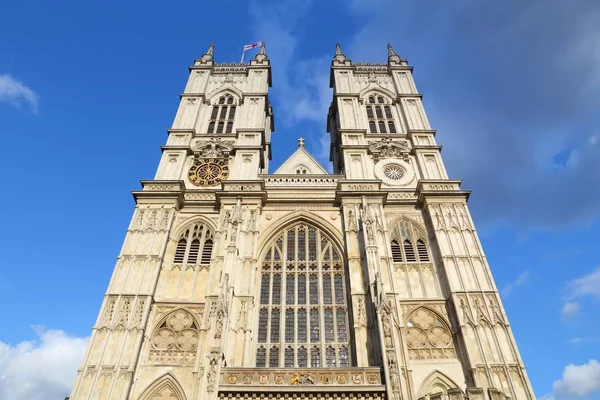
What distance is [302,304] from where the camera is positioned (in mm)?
20562

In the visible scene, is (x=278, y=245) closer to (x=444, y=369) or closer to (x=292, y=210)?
(x=292, y=210)

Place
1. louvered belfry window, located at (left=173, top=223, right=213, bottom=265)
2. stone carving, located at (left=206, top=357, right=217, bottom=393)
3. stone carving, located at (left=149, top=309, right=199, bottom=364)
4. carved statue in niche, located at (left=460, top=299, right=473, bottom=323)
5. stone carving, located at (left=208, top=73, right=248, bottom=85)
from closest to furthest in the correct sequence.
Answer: stone carving, located at (left=206, top=357, right=217, bottom=393), stone carving, located at (left=149, top=309, right=199, bottom=364), carved statue in niche, located at (left=460, top=299, right=473, bottom=323), louvered belfry window, located at (left=173, top=223, right=213, bottom=265), stone carving, located at (left=208, top=73, right=248, bottom=85)

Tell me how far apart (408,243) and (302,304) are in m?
6.79

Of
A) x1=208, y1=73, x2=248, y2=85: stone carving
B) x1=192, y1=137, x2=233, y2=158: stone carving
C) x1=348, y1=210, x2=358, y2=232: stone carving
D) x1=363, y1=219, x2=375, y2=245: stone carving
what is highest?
x1=208, y1=73, x2=248, y2=85: stone carving

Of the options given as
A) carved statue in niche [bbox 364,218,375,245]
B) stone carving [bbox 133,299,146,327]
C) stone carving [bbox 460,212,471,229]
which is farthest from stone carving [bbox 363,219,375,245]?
stone carving [bbox 133,299,146,327]

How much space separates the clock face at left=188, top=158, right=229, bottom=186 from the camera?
84.4ft

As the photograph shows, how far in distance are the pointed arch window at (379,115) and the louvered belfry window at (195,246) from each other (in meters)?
13.7

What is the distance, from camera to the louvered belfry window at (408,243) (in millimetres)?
22312

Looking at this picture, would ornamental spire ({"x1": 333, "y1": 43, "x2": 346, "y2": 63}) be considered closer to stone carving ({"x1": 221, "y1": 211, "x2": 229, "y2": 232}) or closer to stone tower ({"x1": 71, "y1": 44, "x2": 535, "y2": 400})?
stone tower ({"x1": 71, "y1": 44, "x2": 535, "y2": 400})

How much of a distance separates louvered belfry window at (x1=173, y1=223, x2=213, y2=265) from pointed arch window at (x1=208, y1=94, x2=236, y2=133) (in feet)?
29.1

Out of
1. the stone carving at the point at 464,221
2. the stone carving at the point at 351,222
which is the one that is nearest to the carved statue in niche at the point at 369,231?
the stone carving at the point at 351,222

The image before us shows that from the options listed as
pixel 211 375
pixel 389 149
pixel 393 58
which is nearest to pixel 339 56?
pixel 393 58

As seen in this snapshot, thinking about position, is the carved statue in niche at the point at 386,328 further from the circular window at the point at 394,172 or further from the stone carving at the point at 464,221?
the circular window at the point at 394,172

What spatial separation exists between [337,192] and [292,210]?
108 inches
